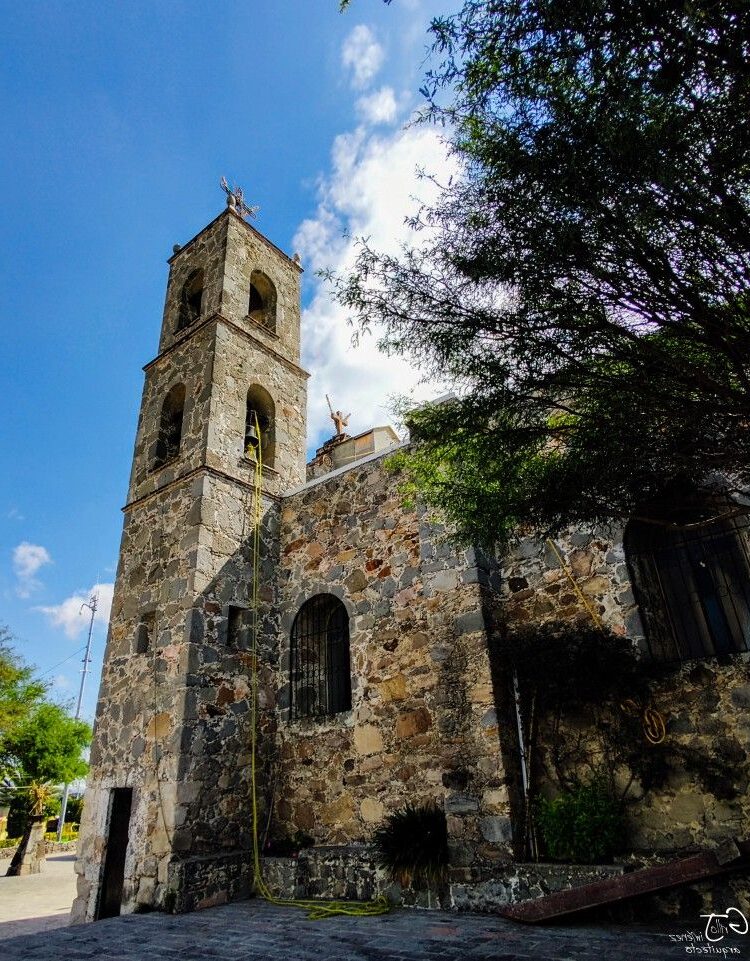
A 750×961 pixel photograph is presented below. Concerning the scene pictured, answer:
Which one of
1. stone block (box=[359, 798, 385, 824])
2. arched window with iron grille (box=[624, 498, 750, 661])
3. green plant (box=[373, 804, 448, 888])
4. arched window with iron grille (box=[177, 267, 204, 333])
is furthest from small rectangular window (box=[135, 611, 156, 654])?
arched window with iron grille (box=[624, 498, 750, 661])

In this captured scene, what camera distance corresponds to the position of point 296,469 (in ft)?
36.8

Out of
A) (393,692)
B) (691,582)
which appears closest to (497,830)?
(393,692)

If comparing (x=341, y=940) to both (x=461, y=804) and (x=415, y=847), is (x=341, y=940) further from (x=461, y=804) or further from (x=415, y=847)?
(x=461, y=804)

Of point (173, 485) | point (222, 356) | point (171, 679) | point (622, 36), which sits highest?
point (222, 356)

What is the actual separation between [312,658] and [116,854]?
3.62 metres

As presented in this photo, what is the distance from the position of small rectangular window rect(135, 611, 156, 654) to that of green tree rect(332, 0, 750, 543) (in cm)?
607

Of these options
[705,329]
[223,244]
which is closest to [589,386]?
[705,329]

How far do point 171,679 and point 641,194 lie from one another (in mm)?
7758

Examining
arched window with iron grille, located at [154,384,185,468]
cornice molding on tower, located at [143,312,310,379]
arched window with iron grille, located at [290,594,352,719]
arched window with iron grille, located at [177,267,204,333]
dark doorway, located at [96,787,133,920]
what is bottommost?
dark doorway, located at [96,787,133,920]

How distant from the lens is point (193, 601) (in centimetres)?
831

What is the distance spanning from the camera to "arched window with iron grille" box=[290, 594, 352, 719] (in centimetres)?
877

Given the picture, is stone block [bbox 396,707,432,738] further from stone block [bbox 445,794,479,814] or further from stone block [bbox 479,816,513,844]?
stone block [bbox 479,816,513,844]

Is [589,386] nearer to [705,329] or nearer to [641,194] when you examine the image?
[705,329]

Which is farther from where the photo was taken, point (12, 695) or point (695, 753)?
point (12, 695)
